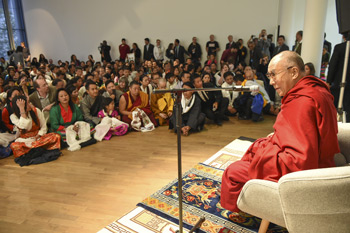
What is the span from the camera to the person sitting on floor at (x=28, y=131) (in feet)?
10.6

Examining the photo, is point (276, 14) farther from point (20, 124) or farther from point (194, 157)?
point (20, 124)

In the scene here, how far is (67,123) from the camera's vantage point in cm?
375

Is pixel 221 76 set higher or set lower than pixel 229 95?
higher

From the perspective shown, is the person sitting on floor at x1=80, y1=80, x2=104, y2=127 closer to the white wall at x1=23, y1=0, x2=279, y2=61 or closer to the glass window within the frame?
the white wall at x1=23, y1=0, x2=279, y2=61

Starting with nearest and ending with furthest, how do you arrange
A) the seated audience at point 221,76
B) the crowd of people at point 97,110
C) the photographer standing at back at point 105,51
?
the crowd of people at point 97,110
the seated audience at point 221,76
the photographer standing at back at point 105,51

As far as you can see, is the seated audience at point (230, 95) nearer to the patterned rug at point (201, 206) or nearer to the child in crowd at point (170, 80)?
the child in crowd at point (170, 80)

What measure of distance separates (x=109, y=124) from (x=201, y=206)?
7.89 feet

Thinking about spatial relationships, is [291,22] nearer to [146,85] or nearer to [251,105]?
[251,105]

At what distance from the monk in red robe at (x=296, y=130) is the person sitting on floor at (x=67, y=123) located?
2671 mm

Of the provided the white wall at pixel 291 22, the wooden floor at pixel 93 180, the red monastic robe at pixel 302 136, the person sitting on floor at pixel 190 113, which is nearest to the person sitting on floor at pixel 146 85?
the person sitting on floor at pixel 190 113

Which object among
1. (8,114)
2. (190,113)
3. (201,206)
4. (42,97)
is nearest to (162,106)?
(190,113)

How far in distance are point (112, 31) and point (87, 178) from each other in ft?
32.5

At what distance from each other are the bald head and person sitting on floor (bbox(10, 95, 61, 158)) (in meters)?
2.94

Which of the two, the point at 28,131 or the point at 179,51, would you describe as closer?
the point at 28,131
